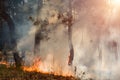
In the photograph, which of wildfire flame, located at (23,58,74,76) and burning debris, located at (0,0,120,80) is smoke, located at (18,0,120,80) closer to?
burning debris, located at (0,0,120,80)

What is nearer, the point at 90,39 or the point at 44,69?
the point at 44,69

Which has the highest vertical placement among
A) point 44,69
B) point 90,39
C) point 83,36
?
point 44,69

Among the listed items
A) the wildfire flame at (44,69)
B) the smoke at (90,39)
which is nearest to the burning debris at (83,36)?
the smoke at (90,39)

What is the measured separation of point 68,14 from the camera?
2425cm

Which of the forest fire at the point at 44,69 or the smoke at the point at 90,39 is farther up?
the forest fire at the point at 44,69

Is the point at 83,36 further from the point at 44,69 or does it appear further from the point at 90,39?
the point at 44,69

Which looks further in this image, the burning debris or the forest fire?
the burning debris

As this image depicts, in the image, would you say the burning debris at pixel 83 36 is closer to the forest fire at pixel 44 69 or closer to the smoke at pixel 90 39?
the smoke at pixel 90 39

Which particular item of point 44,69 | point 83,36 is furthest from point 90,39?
point 44,69

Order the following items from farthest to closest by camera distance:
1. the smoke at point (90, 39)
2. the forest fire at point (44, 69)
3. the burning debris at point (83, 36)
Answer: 1. the smoke at point (90, 39)
2. the burning debris at point (83, 36)
3. the forest fire at point (44, 69)

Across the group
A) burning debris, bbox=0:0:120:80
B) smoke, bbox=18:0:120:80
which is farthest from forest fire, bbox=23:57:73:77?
smoke, bbox=18:0:120:80

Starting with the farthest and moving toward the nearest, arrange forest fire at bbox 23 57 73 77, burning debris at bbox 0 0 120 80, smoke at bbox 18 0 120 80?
smoke at bbox 18 0 120 80
burning debris at bbox 0 0 120 80
forest fire at bbox 23 57 73 77

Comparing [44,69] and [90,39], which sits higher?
[44,69]

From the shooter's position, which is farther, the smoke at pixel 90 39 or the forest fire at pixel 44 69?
the smoke at pixel 90 39
